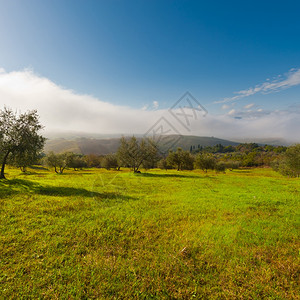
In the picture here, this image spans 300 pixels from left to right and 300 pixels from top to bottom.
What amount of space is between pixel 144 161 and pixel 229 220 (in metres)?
33.7

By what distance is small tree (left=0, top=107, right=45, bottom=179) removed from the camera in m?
22.0

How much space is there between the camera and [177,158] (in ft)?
254

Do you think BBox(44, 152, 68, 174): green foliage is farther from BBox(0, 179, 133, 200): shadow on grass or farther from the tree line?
BBox(0, 179, 133, 200): shadow on grass

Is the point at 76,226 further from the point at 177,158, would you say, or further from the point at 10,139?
the point at 177,158

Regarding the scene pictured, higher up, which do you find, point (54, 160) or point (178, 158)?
point (178, 158)

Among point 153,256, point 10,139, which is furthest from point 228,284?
point 10,139

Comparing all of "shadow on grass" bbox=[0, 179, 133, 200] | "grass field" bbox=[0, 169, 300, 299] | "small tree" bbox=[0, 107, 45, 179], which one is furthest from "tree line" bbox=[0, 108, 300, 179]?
"grass field" bbox=[0, 169, 300, 299]

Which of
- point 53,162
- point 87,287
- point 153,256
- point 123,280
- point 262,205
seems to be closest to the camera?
point 87,287

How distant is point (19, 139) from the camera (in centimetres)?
2255

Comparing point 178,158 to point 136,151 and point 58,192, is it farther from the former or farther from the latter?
point 58,192

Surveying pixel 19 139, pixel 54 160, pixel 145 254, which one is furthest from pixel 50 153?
pixel 145 254

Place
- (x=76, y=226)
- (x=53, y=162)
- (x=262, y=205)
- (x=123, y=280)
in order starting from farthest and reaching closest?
(x=53, y=162), (x=262, y=205), (x=76, y=226), (x=123, y=280)

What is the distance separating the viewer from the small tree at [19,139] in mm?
22031

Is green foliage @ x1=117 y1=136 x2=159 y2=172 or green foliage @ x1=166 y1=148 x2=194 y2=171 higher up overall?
green foliage @ x1=117 y1=136 x2=159 y2=172
